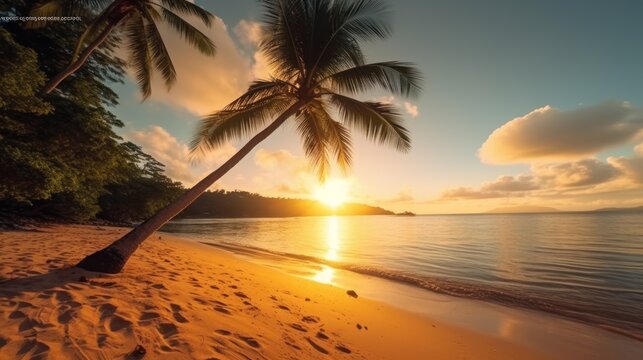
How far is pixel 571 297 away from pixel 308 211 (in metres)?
192

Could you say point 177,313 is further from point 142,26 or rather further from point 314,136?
point 142,26

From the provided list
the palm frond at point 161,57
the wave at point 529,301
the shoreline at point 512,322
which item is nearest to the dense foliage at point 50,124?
the palm frond at point 161,57

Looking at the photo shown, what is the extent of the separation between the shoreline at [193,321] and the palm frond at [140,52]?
7757 millimetres

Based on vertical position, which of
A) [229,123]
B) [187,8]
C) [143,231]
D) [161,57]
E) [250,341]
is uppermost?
[187,8]

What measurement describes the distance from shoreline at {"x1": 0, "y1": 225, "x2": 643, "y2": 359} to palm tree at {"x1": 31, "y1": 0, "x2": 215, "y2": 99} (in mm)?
7787

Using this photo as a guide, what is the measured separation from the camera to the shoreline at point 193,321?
3111 millimetres

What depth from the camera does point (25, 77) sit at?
845 cm

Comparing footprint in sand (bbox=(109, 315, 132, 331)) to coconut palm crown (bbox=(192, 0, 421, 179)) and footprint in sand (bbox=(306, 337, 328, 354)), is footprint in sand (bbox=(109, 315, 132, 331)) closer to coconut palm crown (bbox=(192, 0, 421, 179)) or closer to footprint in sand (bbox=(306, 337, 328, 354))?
footprint in sand (bbox=(306, 337, 328, 354))

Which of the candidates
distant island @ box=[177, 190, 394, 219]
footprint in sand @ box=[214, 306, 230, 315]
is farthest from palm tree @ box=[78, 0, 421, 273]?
distant island @ box=[177, 190, 394, 219]

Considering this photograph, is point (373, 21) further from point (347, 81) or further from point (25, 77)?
point (25, 77)

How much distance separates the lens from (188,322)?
3.81m

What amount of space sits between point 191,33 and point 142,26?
1913mm

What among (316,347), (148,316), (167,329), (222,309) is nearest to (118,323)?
(148,316)

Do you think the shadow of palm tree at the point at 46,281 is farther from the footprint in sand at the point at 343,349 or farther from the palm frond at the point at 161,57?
the palm frond at the point at 161,57
